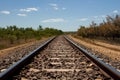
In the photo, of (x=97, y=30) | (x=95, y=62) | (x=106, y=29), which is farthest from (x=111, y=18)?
(x=95, y=62)

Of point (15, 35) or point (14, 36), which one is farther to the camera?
point (15, 35)

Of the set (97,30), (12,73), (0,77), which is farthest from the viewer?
(97,30)

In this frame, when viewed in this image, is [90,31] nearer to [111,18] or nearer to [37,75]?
[111,18]

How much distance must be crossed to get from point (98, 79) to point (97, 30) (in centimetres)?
5538

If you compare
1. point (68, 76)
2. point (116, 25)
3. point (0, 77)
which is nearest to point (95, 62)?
point (68, 76)

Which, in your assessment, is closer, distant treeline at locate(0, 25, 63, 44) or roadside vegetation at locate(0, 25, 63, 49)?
roadside vegetation at locate(0, 25, 63, 49)

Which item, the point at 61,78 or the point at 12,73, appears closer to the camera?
the point at 61,78

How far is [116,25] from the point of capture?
155ft

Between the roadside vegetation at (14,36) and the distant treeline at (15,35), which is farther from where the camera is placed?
the distant treeline at (15,35)

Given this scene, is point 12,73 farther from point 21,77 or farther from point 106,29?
point 106,29

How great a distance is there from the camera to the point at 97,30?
202 feet

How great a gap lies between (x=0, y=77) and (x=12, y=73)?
4.04 ft

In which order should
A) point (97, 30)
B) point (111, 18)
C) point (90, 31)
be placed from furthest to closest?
point (90, 31) < point (97, 30) < point (111, 18)

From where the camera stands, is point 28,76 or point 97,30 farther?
point 97,30
